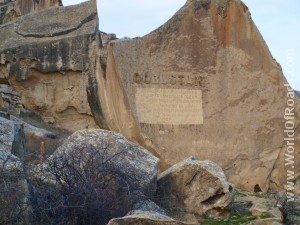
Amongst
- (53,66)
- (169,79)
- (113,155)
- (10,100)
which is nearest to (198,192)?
(113,155)

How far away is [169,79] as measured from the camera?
348 inches

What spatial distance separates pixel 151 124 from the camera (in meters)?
8.58

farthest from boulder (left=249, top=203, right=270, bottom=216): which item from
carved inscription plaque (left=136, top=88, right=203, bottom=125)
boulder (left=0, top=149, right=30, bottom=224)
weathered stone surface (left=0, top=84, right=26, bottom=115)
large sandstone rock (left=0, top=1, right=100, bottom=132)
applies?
weathered stone surface (left=0, top=84, right=26, bottom=115)

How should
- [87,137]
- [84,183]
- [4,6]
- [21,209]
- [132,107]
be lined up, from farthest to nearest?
[4,6], [132,107], [87,137], [84,183], [21,209]

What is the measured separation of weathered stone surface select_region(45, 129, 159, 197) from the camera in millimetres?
5852

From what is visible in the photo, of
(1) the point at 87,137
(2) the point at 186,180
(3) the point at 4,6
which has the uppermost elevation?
(3) the point at 4,6

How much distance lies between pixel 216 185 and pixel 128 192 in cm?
111

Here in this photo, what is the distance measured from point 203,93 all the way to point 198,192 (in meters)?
2.82

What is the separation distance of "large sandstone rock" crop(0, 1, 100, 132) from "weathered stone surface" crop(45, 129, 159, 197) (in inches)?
128

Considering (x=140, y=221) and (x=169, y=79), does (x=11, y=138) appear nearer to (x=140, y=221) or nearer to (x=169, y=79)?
(x=140, y=221)

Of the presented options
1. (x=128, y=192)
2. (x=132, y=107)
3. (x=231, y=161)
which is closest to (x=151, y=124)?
(x=132, y=107)

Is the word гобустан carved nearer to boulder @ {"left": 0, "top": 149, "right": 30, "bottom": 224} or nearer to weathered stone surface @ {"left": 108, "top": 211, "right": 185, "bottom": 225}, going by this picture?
boulder @ {"left": 0, "top": 149, "right": 30, "bottom": 224}

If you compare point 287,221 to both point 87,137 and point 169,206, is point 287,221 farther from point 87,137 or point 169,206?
point 87,137

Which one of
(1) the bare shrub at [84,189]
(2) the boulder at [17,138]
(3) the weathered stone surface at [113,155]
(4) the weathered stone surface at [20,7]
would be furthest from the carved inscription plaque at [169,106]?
(4) the weathered stone surface at [20,7]
